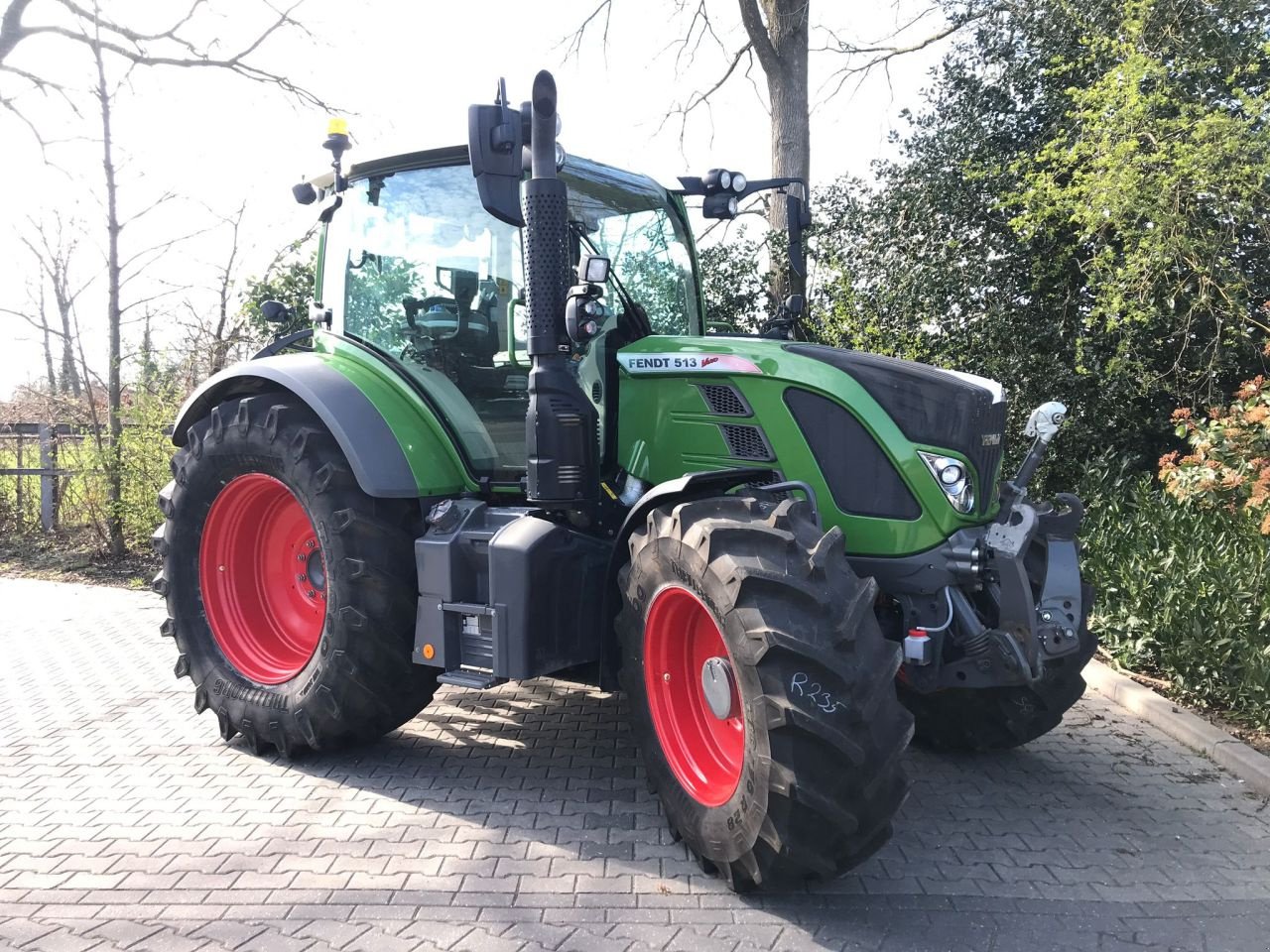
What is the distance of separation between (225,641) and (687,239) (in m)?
3.00

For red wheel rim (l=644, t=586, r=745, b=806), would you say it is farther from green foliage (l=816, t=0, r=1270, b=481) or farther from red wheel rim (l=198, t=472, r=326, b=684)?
green foliage (l=816, t=0, r=1270, b=481)

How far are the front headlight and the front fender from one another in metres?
1.96

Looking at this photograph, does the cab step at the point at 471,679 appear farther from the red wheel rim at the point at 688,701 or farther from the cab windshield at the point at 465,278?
the cab windshield at the point at 465,278

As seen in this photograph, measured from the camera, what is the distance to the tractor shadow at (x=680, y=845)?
3146mm

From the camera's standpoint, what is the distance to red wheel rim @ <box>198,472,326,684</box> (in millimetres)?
4602

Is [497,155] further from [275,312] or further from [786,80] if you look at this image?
[786,80]

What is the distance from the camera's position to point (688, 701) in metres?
3.43

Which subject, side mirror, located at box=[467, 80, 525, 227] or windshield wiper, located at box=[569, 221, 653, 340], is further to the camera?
windshield wiper, located at box=[569, 221, 653, 340]

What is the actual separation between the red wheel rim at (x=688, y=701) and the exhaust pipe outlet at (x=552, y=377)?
27.9 inches

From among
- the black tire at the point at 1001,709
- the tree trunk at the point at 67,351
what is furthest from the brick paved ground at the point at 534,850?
the tree trunk at the point at 67,351

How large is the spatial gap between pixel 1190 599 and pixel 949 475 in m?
2.74

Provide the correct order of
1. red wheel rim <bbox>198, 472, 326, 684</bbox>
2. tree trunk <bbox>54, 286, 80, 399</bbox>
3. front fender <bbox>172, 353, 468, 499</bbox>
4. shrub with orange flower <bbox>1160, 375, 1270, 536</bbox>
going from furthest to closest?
tree trunk <bbox>54, 286, 80, 399</bbox> < shrub with orange flower <bbox>1160, 375, 1270, 536</bbox> < red wheel rim <bbox>198, 472, 326, 684</bbox> < front fender <bbox>172, 353, 468, 499</bbox>

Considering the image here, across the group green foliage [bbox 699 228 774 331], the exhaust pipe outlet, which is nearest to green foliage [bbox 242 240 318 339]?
green foliage [bbox 699 228 774 331]

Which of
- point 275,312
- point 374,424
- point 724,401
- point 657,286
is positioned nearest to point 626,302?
point 657,286
